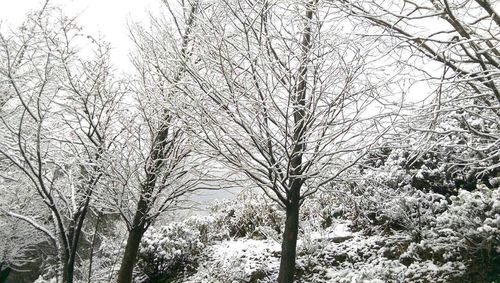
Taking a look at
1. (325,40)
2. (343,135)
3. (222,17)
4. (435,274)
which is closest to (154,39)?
(222,17)

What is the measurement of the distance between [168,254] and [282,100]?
5231 mm

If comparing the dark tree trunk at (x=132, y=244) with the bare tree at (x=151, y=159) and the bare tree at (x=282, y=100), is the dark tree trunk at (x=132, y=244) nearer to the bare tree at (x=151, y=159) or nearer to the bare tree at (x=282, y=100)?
the bare tree at (x=151, y=159)

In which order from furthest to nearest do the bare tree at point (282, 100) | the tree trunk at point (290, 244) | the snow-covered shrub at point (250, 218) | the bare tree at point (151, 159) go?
1. the snow-covered shrub at point (250, 218)
2. the bare tree at point (151, 159)
3. the tree trunk at point (290, 244)
4. the bare tree at point (282, 100)

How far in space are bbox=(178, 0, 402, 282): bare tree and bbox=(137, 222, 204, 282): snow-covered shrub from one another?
4469 mm

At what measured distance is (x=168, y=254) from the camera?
7641 mm

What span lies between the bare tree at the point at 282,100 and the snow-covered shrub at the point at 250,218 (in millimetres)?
4050

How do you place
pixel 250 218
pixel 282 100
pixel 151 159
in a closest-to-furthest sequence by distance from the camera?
pixel 282 100, pixel 151 159, pixel 250 218

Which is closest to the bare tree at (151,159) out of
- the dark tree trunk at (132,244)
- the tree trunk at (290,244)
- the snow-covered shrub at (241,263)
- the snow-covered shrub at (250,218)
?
the dark tree trunk at (132,244)

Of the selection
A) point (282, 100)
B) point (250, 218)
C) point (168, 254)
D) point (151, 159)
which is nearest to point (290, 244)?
point (282, 100)

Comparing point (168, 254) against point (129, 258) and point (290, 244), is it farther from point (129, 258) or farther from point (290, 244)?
point (290, 244)

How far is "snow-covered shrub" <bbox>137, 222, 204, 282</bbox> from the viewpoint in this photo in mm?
7664

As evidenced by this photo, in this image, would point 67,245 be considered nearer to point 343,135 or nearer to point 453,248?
point 343,135

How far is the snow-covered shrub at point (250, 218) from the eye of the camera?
791 cm

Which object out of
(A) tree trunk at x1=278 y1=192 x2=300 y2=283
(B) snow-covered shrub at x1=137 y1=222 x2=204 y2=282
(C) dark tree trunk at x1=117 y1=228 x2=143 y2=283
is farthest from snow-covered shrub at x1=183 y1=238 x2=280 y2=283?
(A) tree trunk at x1=278 y1=192 x2=300 y2=283
